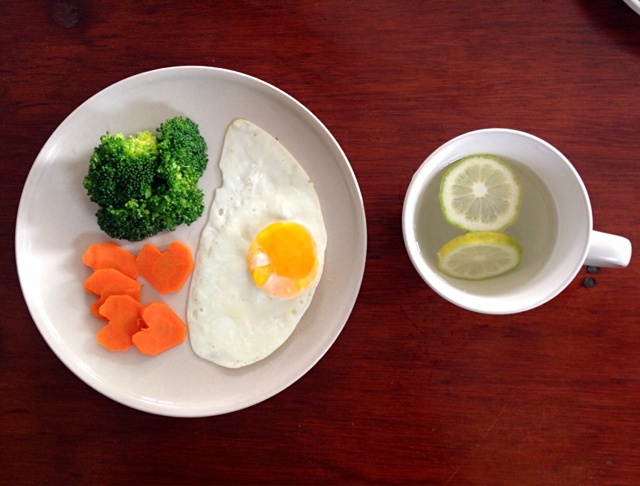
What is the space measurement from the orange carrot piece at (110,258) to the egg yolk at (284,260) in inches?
13.2

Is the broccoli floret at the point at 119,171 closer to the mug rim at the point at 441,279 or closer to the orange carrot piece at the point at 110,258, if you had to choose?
the orange carrot piece at the point at 110,258

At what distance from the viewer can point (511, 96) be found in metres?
1.57

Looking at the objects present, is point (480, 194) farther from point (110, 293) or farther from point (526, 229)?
point (110, 293)

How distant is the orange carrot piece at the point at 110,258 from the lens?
1.49 meters

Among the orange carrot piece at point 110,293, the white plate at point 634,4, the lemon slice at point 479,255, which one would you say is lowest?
the orange carrot piece at point 110,293

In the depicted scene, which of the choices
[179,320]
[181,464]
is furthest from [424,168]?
[181,464]

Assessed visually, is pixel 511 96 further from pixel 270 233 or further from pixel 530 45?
pixel 270 233

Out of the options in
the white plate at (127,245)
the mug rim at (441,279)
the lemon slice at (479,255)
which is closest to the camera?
the mug rim at (441,279)

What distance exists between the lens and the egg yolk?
1507mm

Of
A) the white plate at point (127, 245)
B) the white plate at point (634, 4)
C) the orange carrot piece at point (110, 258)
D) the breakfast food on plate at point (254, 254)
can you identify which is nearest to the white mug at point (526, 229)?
the white plate at point (127, 245)

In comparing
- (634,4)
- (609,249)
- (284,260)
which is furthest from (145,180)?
(634,4)

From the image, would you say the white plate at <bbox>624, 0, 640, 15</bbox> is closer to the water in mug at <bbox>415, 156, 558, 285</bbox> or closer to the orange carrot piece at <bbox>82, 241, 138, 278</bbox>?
the water in mug at <bbox>415, 156, 558, 285</bbox>

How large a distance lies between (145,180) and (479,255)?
0.88 m

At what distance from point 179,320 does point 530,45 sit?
128 centimetres
